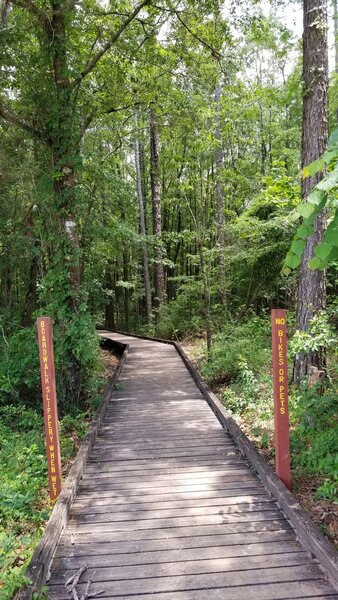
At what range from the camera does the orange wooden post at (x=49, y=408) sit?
162 inches

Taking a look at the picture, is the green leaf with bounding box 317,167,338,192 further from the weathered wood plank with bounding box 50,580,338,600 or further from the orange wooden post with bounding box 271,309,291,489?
the weathered wood plank with bounding box 50,580,338,600

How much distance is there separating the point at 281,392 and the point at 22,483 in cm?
318

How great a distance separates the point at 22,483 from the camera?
15.6 ft

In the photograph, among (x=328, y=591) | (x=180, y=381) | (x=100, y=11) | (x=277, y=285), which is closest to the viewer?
(x=328, y=591)

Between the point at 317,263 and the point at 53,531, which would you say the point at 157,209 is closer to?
the point at 53,531

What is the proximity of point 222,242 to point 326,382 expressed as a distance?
24.8ft

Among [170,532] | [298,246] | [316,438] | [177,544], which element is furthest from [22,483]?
[298,246]

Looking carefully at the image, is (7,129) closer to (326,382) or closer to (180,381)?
(180,381)

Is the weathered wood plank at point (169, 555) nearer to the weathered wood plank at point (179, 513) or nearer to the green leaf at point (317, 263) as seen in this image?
the weathered wood plank at point (179, 513)

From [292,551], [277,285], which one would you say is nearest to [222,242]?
[277,285]

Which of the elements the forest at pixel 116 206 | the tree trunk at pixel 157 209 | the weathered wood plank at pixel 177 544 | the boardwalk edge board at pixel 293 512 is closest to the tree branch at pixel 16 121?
the forest at pixel 116 206

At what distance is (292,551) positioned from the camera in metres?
2.96

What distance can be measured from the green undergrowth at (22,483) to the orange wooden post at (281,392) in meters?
2.34

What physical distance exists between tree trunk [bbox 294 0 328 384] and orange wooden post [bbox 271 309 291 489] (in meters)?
2.63
